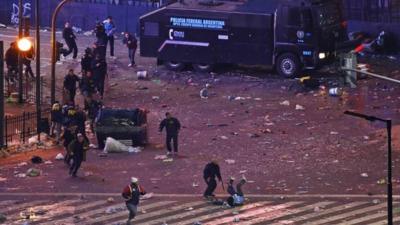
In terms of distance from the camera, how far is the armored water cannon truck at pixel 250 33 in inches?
1535

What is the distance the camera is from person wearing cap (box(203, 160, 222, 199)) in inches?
906

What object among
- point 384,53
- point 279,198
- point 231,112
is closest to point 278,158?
point 279,198

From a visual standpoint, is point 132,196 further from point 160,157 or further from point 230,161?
point 160,157

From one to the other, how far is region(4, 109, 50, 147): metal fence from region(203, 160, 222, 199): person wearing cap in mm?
8179

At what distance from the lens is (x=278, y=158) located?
27.4 m

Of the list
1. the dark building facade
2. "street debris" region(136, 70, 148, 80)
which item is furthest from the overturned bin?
the dark building facade

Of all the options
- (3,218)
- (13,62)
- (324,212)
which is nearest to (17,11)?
(13,62)

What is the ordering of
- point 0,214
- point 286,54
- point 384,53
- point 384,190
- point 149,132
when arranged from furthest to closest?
point 384,53
point 286,54
point 149,132
point 384,190
point 0,214

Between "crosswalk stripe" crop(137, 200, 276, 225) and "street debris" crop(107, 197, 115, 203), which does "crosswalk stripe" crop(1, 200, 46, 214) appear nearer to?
"street debris" crop(107, 197, 115, 203)

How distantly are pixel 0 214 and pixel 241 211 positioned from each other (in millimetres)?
5049

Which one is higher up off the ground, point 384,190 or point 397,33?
point 397,33

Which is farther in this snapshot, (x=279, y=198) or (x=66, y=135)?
(x=66, y=135)

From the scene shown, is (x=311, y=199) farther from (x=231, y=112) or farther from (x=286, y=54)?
(x=286, y=54)

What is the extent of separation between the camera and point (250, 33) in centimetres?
3959
